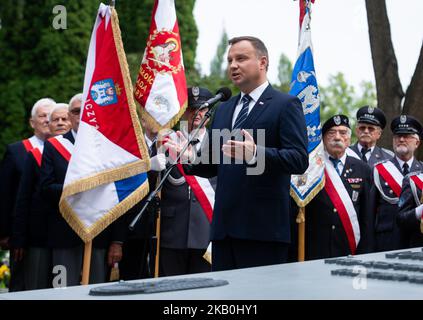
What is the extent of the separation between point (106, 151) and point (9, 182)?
1813 mm

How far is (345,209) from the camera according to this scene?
6.57 meters

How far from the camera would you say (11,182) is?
7.39m

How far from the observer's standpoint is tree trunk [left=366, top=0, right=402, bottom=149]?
9359 mm

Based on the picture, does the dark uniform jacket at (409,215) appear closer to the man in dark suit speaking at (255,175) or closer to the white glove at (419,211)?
the white glove at (419,211)

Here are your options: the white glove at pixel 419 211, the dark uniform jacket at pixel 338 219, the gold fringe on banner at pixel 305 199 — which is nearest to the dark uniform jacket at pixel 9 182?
the gold fringe on banner at pixel 305 199

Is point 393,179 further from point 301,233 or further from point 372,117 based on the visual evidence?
point 372,117

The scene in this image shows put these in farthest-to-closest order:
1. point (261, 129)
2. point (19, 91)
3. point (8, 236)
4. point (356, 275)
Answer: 1. point (19, 91)
2. point (8, 236)
3. point (261, 129)
4. point (356, 275)

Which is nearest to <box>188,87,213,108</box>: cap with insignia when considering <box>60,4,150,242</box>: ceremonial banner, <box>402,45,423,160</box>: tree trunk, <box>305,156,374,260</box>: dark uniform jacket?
<box>60,4,150,242</box>: ceremonial banner

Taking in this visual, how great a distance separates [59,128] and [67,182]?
1.21 m

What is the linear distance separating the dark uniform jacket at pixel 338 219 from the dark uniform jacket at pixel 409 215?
19.5 inches

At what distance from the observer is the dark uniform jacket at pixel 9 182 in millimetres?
7289

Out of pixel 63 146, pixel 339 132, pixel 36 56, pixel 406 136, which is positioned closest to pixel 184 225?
pixel 63 146
